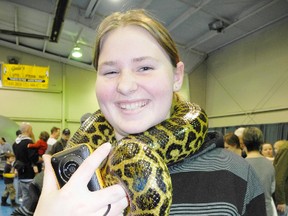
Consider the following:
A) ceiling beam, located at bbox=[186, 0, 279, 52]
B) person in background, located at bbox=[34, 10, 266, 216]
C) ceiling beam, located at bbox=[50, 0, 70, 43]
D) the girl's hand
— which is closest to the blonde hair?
person in background, located at bbox=[34, 10, 266, 216]

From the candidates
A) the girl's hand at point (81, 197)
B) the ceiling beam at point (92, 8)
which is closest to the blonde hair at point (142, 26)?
the girl's hand at point (81, 197)

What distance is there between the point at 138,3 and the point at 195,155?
1027 centimetres

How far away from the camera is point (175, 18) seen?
39.8 feet

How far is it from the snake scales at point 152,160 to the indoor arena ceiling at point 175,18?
8.03 metres

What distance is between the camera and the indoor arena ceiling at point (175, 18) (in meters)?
11.0

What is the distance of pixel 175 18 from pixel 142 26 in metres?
11.1

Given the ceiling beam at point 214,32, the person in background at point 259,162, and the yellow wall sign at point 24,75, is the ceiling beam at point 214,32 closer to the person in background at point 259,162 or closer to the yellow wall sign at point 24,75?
the yellow wall sign at point 24,75

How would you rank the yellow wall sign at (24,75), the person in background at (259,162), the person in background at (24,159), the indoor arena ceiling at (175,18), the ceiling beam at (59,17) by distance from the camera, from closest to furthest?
the person in background at (259,162) → the person in background at (24,159) → the ceiling beam at (59,17) → the indoor arena ceiling at (175,18) → the yellow wall sign at (24,75)

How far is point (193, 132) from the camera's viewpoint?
66.3 inches

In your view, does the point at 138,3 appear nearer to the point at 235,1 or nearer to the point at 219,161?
the point at 235,1

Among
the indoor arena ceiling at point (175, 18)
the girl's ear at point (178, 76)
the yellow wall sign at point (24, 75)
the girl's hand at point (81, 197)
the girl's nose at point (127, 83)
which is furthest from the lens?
the yellow wall sign at point (24, 75)

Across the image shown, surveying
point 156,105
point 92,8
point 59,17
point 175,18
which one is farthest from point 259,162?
point 92,8

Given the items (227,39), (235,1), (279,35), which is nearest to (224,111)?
(227,39)

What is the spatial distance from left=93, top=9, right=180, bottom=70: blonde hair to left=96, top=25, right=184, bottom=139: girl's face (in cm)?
2
